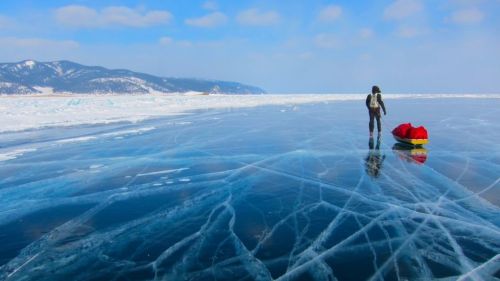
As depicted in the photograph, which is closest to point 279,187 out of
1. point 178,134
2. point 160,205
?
point 160,205

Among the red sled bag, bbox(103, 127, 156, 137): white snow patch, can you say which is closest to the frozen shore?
bbox(103, 127, 156, 137): white snow patch

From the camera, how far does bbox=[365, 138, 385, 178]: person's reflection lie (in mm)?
7133

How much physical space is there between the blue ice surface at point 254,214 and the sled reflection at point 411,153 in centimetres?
4

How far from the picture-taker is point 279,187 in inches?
246

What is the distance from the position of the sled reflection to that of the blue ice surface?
0.04m

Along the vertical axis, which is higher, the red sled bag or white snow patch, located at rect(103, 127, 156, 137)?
the red sled bag

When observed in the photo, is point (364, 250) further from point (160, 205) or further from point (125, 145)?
point (125, 145)

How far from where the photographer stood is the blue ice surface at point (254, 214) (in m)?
3.53

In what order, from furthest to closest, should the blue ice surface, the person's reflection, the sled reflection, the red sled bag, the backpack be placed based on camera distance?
the backpack → the red sled bag → the sled reflection → the person's reflection → the blue ice surface

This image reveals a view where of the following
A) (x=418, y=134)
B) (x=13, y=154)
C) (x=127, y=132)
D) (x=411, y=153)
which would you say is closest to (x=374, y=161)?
(x=411, y=153)

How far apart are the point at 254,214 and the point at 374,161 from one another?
412 cm

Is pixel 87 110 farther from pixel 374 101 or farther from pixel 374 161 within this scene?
pixel 374 161

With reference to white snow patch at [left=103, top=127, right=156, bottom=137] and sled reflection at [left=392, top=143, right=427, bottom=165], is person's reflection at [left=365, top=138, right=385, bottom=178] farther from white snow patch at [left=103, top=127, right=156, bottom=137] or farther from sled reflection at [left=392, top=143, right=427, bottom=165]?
white snow patch at [left=103, top=127, right=156, bottom=137]

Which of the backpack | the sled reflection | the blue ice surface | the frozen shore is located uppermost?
the backpack
